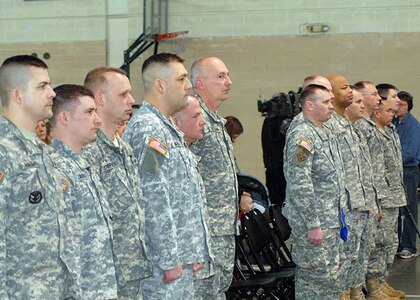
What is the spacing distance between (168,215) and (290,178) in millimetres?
2170

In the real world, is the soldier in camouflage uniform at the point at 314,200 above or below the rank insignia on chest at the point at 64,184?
below

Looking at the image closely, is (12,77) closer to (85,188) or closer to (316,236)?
(85,188)

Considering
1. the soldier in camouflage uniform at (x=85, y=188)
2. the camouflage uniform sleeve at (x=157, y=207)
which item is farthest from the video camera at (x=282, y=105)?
the soldier in camouflage uniform at (x=85, y=188)

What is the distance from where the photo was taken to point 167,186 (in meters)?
4.74

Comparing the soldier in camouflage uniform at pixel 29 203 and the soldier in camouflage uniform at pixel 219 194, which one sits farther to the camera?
the soldier in camouflage uniform at pixel 219 194

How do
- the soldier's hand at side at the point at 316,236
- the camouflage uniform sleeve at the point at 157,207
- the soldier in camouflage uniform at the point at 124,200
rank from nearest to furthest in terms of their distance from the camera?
the soldier in camouflage uniform at the point at 124,200 < the camouflage uniform sleeve at the point at 157,207 < the soldier's hand at side at the point at 316,236

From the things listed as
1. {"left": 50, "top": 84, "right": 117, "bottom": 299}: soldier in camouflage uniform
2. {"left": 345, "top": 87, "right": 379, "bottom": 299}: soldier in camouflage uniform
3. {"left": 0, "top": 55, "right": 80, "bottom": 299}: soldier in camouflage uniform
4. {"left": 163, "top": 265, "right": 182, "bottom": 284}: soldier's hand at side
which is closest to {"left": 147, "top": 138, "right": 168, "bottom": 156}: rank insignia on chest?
{"left": 50, "top": 84, "right": 117, "bottom": 299}: soldier in camouflage uniform

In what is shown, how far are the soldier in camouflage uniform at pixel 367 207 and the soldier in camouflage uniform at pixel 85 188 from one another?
3365 millimetres

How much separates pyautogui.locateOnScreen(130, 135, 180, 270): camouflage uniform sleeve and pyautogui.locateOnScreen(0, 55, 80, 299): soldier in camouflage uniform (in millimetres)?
739

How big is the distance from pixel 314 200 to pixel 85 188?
2.75 m

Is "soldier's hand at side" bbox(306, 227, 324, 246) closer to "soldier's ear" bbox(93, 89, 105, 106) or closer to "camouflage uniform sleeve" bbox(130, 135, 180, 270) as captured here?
"camouflage uniform sleeve" bbox(130, 135, 180, 270)

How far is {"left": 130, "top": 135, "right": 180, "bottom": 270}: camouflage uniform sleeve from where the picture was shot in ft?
15.2

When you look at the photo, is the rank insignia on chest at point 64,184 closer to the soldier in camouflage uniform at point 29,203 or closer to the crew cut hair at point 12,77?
the soldier in camouflage uniform at point 29,203

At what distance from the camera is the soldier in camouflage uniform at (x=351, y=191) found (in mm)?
7102
